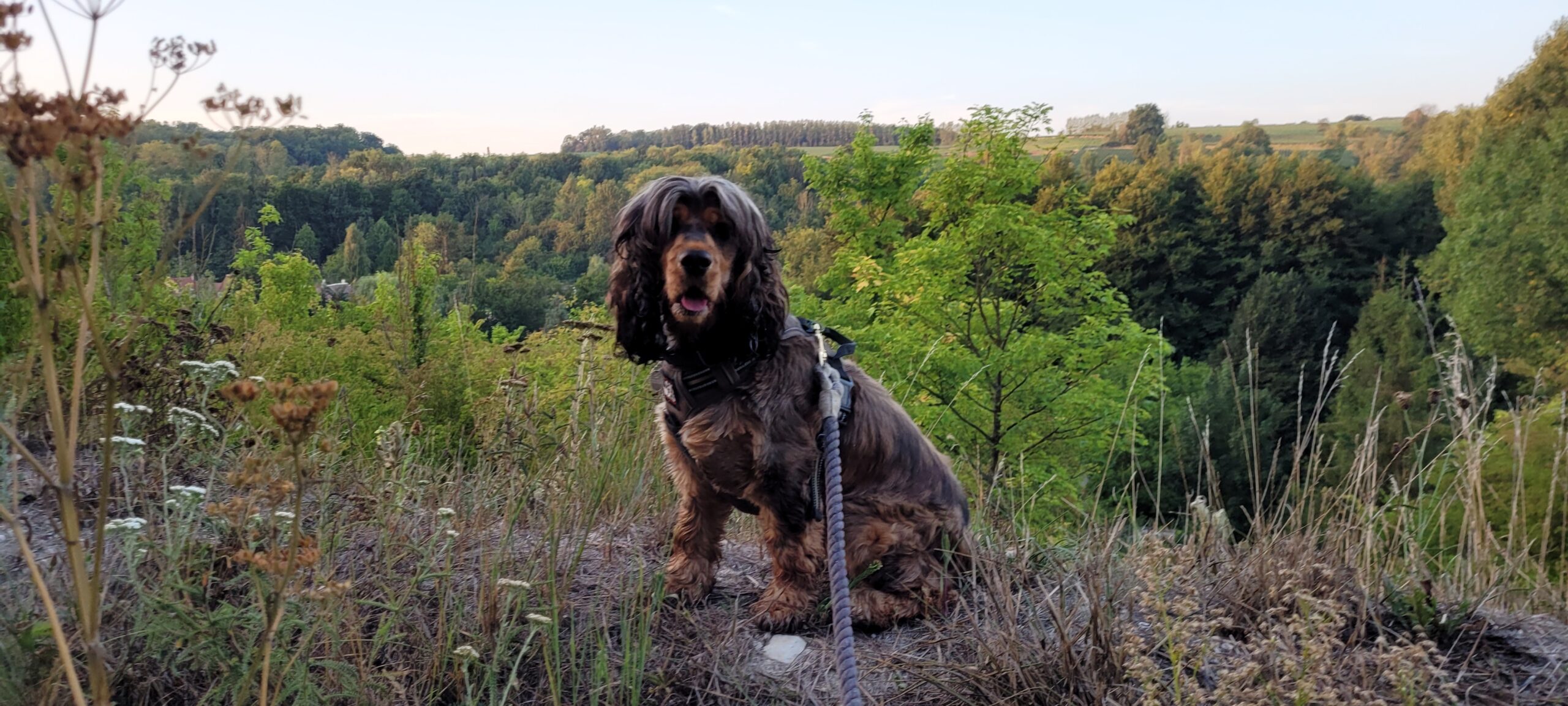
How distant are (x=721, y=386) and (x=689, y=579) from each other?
71 cm

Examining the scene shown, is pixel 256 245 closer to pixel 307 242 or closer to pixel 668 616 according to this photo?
pixel 307 242

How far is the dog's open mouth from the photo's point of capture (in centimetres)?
296

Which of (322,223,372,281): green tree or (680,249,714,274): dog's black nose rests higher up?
(680,249,714,274): dog's black nose

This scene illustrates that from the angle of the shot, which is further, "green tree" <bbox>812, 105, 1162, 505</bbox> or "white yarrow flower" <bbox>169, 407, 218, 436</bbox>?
"green tree" <bbox>812, 105, 1162, 505</bbox>

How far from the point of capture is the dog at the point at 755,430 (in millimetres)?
3092

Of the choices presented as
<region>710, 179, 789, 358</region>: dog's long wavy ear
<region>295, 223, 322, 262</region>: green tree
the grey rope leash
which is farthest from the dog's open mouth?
<region>295, 223, 322, 262</region>: green tree

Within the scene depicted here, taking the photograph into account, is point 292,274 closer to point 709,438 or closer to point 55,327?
point 709,438

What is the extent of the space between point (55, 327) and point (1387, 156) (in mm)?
60516

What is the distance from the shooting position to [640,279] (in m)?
3.20

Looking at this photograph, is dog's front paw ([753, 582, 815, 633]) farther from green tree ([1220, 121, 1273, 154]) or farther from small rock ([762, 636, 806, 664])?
green tree ([1220, 121, 1273, 154])

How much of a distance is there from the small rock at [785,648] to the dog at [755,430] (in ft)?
0.16

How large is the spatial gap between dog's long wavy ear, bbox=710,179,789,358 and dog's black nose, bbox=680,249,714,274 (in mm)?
165

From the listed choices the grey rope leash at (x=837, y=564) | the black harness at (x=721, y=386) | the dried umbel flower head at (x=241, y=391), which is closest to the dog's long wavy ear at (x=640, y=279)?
the black harness at (x=721, y=386)

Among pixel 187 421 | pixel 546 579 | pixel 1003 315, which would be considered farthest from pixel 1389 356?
pixel 187 421
